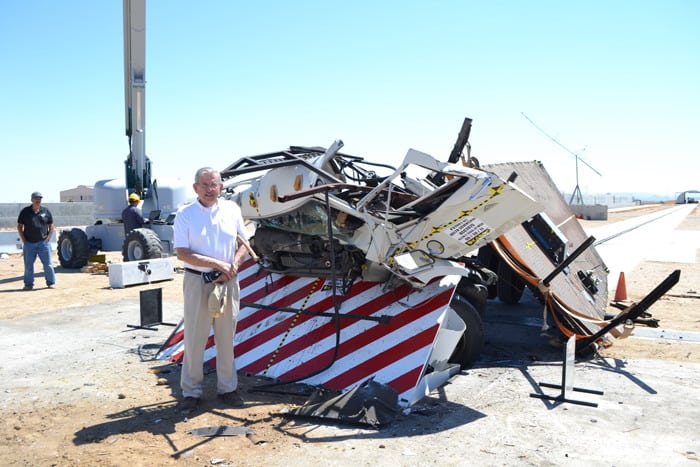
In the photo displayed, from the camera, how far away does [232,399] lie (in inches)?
190

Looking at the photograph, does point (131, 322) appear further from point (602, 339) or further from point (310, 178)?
point (602, 339)

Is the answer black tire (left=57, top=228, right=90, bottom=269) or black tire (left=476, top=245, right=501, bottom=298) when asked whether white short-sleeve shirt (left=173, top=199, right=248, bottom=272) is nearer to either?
black tire (left=476, top=245, right=501, bottom=298)

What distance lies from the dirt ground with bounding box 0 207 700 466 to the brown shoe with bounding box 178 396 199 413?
0.07 m

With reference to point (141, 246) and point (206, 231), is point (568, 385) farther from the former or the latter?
point (141, 246)

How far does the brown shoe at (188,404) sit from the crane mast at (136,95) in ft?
36.9

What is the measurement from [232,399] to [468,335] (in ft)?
7.81

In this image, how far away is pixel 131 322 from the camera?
823 centimetres

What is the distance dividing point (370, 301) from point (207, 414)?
73.4 inches

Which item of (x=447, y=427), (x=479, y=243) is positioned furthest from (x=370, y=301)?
(x=447, y=427)

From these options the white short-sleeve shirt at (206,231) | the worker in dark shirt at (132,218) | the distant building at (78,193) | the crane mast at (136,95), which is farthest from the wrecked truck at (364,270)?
the distant building at (78,193)

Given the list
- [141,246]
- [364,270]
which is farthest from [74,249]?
[364,270]

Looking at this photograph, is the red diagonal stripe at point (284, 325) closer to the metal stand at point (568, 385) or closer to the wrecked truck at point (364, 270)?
the wrecked truck at point (364, 270)

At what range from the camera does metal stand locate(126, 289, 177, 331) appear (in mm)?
7641

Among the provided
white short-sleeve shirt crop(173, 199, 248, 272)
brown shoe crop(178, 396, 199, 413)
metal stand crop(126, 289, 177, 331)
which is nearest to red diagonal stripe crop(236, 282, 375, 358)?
brown shoe crop(178, 396, 199, 413)
